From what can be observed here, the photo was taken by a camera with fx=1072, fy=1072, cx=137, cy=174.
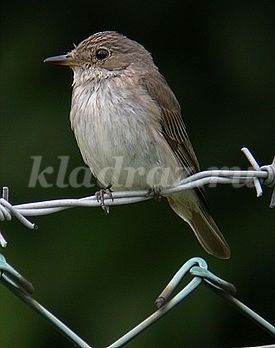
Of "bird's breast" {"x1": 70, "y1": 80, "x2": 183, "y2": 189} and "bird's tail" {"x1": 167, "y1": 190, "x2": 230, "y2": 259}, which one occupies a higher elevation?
"bird's breast" {"x1": 70, "y1": 80, "x2": 183, "y2": 189}

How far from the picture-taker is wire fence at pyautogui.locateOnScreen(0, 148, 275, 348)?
3.00 m

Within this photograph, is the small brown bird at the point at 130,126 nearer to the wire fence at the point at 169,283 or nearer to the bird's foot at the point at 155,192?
the bird's foot at the point at 155,192

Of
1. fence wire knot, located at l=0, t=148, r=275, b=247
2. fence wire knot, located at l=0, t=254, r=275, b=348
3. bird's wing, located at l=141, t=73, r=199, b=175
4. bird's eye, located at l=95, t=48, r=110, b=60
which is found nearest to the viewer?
fence wire knot, located at l=0, t=254, r=275, b=348

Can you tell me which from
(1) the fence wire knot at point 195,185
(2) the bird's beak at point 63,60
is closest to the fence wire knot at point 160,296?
(1) the fence wire knot at point 195,185

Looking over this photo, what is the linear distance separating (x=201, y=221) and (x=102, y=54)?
0.95 metres

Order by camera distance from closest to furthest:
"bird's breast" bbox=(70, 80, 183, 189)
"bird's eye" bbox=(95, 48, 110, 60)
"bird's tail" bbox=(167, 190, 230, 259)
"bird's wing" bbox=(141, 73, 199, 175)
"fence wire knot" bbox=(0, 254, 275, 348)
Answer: "fence wire knot" bbox=(0, 254, 275, 348) → "bird's breast" bbox=(70, 80, 183, 189) → "bird's wing" bbox=(141, 73, 199, 175) → "bird's tail" bbox=(167, 190, 230, 259) → "bird's eye" bbox=(95, 48, 110, 60)

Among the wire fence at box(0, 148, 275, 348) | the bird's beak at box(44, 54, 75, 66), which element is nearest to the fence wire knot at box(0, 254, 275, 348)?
the wire fence at box(0, 148, 275, 348)

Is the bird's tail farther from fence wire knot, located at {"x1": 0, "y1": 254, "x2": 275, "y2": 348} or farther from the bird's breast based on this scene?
fence wire knot, located at {"x1": 0, "y1": 254, "x2": 275, "y2": 348}

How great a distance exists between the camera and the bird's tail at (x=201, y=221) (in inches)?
201

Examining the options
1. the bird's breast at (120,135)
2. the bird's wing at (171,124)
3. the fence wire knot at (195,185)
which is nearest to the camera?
the fence wire knot at (195,185)

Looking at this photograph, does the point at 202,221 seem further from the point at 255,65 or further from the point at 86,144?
the point at 255,65

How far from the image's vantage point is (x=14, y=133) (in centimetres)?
614

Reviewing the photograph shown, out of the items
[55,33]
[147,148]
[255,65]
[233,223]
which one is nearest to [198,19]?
[255,65]

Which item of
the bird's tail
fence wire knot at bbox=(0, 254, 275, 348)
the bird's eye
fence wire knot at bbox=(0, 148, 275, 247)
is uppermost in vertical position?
the bird's eye
